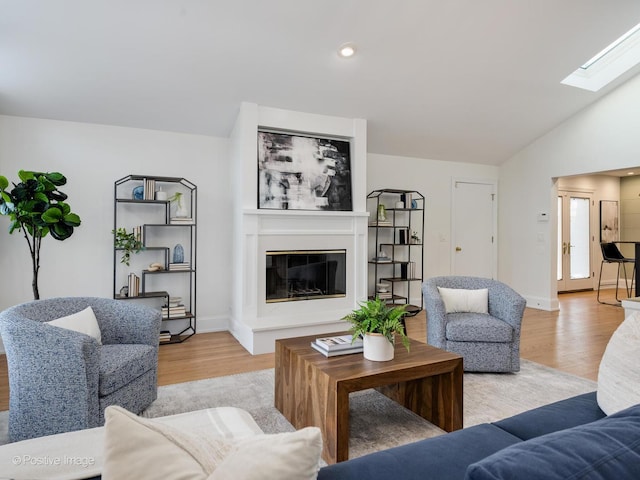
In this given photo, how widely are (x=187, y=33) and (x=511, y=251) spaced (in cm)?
576

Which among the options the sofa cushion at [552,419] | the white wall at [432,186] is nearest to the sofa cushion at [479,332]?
the sofa cushion at [552,419]

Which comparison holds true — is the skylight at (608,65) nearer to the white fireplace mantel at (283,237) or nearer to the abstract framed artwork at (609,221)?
the white fireplace mantel at (283,237)

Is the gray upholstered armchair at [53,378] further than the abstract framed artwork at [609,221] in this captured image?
No

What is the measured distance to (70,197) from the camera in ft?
13.8

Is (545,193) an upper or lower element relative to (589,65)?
lower

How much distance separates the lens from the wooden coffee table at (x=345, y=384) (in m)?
2.02

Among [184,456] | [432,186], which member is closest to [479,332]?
[184,456]

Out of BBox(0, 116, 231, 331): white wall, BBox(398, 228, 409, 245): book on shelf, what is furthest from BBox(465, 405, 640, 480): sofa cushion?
BBox(398, 228, 409, 245): book on shelf

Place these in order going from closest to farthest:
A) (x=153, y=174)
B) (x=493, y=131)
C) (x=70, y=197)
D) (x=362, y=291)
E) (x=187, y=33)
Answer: (x=187, y=33) → (x=70, y=197) → (x=153, y=174) → (x=362, y=291) → (x=493, y=131)

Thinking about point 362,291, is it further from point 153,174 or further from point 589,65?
point 589,65

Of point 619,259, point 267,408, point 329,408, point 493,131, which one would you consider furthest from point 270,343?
point 619,259

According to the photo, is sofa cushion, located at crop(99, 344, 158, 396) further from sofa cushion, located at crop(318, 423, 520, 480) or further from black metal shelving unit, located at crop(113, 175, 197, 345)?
black metal shelving unit, located at crop(113, 175, 197, 345)

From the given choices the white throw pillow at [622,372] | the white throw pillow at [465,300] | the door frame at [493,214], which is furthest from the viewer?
the door frame at [493,214]

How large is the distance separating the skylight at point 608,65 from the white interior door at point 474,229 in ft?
6.67
